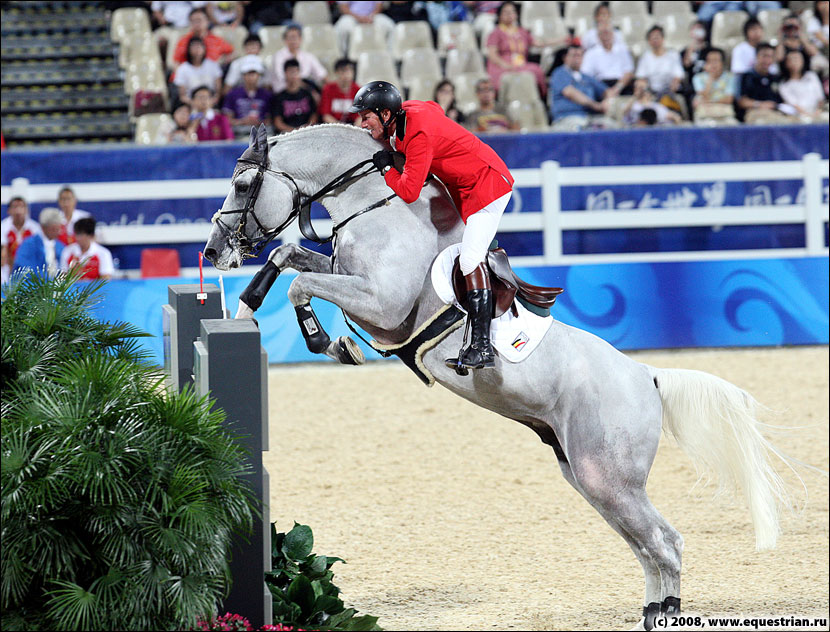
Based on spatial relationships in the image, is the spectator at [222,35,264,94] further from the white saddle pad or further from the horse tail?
the horse tail

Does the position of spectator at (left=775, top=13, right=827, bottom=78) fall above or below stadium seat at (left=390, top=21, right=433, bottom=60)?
below

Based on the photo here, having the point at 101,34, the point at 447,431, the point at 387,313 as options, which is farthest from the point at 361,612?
the point at 101,34

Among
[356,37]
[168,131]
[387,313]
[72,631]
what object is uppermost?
[356,37]

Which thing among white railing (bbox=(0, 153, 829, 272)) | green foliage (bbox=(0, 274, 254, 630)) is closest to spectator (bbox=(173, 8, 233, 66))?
white railing (bbox=(0, 153, 829, 272))

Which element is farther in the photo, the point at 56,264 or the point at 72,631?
the point at 56,264

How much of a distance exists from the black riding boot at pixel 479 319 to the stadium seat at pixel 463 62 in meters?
10.1

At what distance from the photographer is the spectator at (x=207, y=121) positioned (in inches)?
487

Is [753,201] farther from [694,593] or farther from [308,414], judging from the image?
[694,593]

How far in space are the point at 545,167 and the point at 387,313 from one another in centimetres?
754

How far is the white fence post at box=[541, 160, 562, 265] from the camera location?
1147 centimetres

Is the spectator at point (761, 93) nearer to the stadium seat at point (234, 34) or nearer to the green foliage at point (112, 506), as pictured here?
the stadium seat at point (234, 34)

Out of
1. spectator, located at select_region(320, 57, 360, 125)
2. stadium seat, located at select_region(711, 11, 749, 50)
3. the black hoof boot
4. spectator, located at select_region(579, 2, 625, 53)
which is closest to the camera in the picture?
the black hoof boot

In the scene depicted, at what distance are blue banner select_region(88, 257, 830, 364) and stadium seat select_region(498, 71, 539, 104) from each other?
2.81 m

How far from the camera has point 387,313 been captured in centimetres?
428
